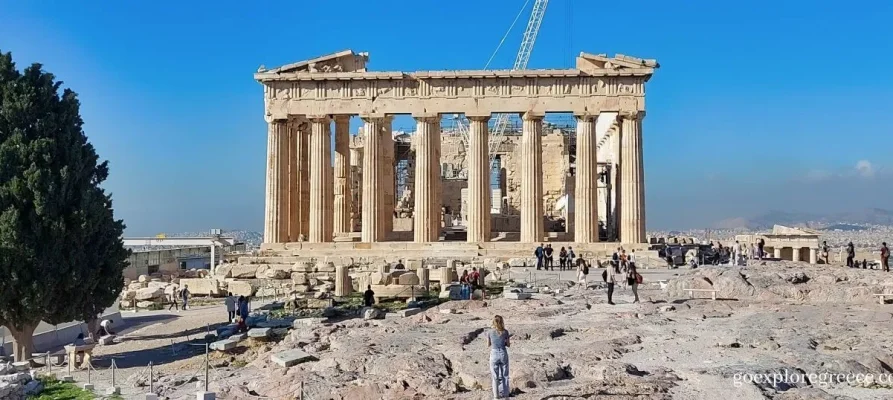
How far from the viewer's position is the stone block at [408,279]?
27.6 meters

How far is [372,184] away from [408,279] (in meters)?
12.8

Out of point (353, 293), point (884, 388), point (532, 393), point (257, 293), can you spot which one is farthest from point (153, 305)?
point (884, 388)

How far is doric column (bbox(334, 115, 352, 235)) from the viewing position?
42781mm

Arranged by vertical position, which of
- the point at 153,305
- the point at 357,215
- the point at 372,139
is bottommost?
the point at 153,305

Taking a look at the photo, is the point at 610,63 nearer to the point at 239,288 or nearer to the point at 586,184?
the point at 586,184

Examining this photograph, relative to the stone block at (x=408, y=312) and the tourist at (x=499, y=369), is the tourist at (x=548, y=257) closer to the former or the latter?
the stone block at (x=408, y=312)

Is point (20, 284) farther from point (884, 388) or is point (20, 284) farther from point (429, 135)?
point (429, 135)

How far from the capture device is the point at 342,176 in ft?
145

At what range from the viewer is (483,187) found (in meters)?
39.5

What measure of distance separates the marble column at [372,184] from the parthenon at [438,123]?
1.9 inches

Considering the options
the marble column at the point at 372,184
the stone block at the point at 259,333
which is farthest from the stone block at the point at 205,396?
the marble column at the point at 372,184

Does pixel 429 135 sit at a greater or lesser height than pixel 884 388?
greater

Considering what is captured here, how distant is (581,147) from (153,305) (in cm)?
2023

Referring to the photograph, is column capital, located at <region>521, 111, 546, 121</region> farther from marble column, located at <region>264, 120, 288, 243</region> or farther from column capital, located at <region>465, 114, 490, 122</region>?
marble column, located at <region>264, 120, 288, 243</region>
